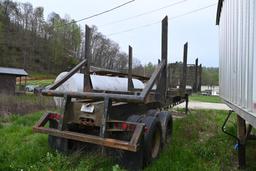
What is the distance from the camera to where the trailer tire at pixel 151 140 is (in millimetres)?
4027

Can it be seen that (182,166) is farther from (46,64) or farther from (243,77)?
(46,64)

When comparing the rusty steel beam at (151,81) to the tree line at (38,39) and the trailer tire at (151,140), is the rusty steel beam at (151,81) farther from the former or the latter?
the tree line at (38,39)

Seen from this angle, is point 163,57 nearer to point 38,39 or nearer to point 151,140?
point 151,140

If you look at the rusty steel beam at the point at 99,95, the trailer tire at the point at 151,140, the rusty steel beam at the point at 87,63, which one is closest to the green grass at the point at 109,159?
the trailer tire at the point at 151,140

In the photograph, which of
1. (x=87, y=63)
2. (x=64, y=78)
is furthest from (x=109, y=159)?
(x=87, y=63)

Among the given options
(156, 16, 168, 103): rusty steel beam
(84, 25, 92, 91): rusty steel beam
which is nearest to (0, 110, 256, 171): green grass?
(156, 16, 168, 103): rusty steel beam

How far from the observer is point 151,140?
4.14 metres

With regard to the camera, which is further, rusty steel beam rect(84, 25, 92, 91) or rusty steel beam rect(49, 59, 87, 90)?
rusty steel beam rect(84, 25, 92, 91)

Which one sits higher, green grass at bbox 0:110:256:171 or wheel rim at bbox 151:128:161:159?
wheel rim at bbox 151:128:161:159

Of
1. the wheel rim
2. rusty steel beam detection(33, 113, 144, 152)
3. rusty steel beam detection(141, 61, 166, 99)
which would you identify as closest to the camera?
rusty steel beam detection(33, 113, 144, 152)

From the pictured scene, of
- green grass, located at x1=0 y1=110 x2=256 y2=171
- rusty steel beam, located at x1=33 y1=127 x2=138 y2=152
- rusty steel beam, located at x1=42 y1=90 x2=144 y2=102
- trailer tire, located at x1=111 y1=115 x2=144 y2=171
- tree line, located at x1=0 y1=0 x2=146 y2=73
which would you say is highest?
tree line, located at x1=0 y1=0 x2=146 y2=73

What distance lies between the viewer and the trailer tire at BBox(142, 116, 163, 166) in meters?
4.03

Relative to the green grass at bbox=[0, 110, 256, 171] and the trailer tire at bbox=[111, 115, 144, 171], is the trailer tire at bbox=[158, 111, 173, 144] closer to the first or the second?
the green grass at bbox=[0, 110, 256, 171]

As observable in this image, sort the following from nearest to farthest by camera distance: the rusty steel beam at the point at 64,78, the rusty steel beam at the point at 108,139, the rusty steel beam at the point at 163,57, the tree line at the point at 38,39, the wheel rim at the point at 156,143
A: the rusty steel beam at the point at 108,139 → the wheel rim at the point at 156,143 → the rusty steel beam at the point at 64,78 → the rusty steel beam at the point at 163,57 → the tree line at the point at 38,39
